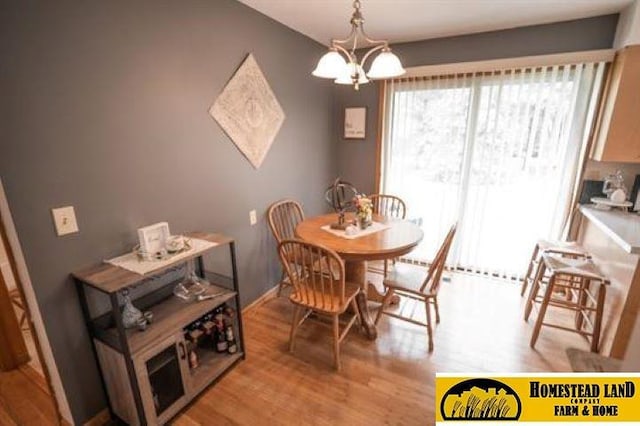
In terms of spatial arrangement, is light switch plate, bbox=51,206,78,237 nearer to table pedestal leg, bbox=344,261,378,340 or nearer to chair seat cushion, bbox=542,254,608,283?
table pedestal leg, bbox=344,261,378,340

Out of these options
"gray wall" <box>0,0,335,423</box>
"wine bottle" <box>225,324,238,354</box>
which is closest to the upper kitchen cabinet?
"gray wall" <box>0,0,335,423</box>

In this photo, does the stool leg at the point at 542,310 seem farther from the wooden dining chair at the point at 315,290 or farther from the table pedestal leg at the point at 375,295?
the wooden dining chair at the point at 315,290

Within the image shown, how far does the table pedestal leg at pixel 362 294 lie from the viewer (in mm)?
2160

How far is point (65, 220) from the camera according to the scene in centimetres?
131

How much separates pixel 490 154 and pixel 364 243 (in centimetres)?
180

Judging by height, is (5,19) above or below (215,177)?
above

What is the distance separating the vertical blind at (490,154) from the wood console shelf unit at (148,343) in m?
2.36

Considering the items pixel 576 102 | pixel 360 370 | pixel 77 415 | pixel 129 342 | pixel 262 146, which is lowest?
pixel 360 370

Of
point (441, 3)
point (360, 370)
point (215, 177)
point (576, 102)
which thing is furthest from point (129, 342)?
point (576, 102)

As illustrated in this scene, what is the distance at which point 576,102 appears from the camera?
2469 millimetres

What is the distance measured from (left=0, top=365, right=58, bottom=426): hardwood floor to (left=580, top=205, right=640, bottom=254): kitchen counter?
325cm

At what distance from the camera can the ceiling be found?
2.12 meters

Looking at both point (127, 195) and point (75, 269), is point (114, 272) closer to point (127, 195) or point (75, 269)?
point (75, 269)

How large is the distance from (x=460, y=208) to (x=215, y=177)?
2.49 m
